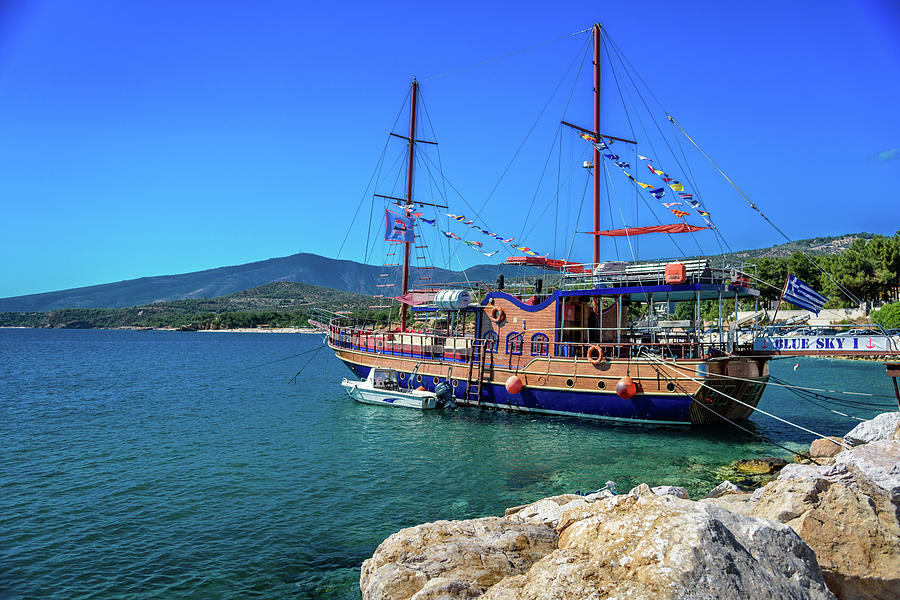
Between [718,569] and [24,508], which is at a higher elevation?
[718,569]

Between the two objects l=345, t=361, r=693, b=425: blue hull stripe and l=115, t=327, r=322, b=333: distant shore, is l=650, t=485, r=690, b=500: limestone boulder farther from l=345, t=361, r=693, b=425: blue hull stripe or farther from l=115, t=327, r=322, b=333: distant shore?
l=115, t=327, r=322, b=333: distant shore

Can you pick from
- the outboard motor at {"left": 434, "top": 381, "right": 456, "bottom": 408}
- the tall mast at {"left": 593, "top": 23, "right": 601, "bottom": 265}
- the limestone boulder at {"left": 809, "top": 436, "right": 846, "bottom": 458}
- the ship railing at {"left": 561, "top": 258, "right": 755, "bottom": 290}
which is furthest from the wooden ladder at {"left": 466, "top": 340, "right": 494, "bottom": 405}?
the limestone boulder at {"left": 809, "top": 436, "right": 846, "bottom": 458}

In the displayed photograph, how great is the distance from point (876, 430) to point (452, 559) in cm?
1561

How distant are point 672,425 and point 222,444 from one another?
55.1 feet

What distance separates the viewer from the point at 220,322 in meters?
169

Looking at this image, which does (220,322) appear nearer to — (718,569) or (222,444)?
(222,444)

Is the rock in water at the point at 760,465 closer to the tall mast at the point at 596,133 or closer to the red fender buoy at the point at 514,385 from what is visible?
the red fender buoy at the point at 514,385

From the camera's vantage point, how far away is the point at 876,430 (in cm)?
1659

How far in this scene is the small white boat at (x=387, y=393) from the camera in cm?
2694

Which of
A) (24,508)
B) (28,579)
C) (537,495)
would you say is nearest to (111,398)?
(24,508)

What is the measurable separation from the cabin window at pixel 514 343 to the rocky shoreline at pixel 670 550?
54.1 ft

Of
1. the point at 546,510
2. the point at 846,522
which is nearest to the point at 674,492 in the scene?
the point at 546,510

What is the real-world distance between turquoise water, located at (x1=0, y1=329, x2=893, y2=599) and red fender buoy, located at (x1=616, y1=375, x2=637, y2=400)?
4.53 ft

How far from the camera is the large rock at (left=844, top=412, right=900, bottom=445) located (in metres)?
16.3
